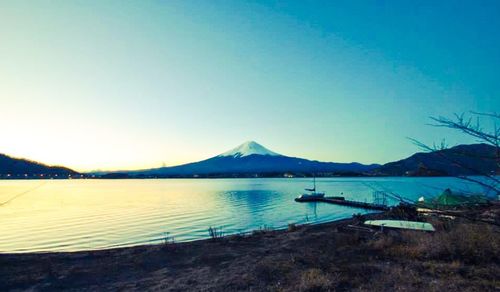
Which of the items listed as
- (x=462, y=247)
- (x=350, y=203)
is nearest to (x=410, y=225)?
(x=462, y=247)

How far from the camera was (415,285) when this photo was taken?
9.71 metres

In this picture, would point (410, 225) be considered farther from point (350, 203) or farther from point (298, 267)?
point (350, 203)

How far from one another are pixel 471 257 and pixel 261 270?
23.8ft

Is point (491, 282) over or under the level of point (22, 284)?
over

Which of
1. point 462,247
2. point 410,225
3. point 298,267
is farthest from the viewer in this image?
point 410,225

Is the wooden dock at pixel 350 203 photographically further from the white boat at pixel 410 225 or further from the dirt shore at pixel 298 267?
the dirt shore at pixel 298 267

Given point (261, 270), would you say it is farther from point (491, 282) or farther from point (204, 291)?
point (491, 282)

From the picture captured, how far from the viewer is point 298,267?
1289 cm

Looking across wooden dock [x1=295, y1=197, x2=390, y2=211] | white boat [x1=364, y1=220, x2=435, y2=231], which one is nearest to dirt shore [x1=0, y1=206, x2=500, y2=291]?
white boat [x1=364, y1=220, x2=435, y2=231]

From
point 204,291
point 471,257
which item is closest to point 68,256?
point 204,291

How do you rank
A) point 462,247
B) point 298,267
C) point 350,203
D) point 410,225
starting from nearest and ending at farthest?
point 462,247 → point 298,267 → point 410,225 → point 350,203

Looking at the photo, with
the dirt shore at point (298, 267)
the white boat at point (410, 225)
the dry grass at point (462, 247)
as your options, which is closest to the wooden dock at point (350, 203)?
the white boat at point (410, 225)

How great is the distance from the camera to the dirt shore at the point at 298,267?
33.9 ft

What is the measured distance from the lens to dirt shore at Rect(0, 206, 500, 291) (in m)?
10.3
